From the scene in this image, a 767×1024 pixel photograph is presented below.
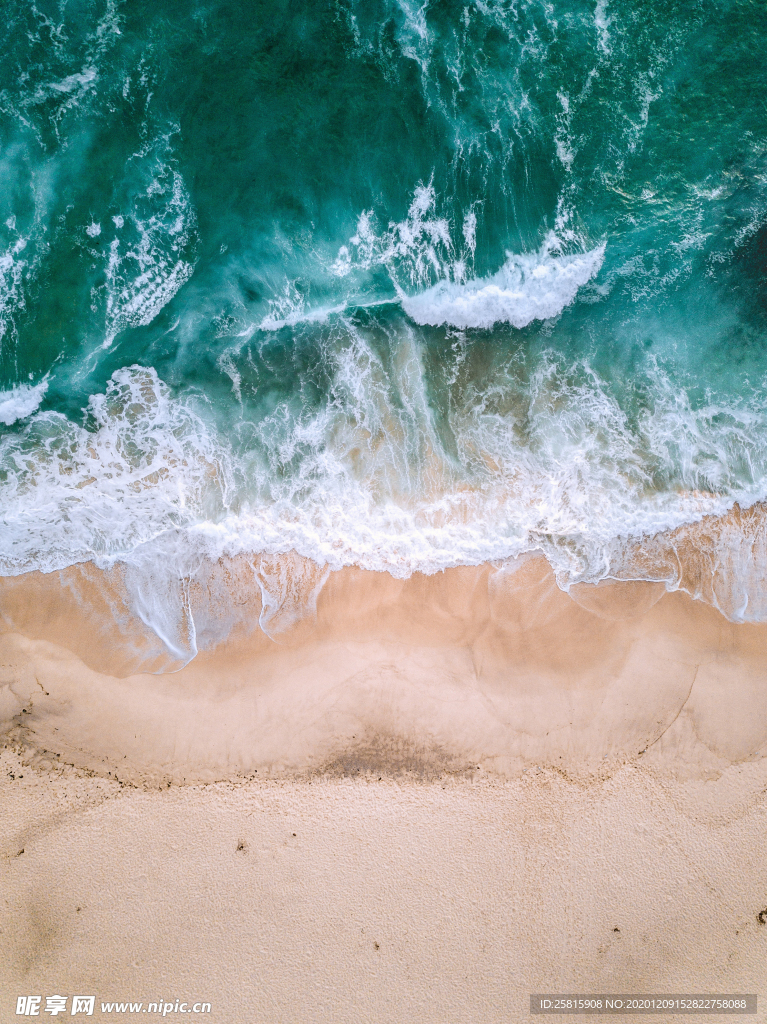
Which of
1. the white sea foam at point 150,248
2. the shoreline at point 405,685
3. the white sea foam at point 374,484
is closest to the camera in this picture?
the shoreline at point 405,685

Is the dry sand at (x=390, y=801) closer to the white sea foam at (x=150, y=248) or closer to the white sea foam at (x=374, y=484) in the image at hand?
the white sea foam at (x=374, y=484)

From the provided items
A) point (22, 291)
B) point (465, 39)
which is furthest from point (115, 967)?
point (465, 39)

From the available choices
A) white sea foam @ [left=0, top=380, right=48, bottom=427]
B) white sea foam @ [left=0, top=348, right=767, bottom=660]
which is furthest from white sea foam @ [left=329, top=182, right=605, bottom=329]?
white sea foam @ [left=0, top=380, right=48, bottom=427]

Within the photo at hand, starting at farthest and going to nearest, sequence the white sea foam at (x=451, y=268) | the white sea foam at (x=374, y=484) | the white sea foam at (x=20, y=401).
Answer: the white sea foam at (x=451, y=268) < the white sea foam at (x=20, y=401) < the white sea foam at (x=374, y=484)

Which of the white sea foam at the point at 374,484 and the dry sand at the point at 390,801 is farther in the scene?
the white sea foam at the point at 374,484

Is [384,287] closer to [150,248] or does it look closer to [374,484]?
[374,484]

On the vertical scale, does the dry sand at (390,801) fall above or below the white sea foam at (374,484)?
below

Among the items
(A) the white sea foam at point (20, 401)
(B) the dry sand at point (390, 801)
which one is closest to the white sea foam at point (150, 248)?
(A) the white sea foam at point (20, 401)
